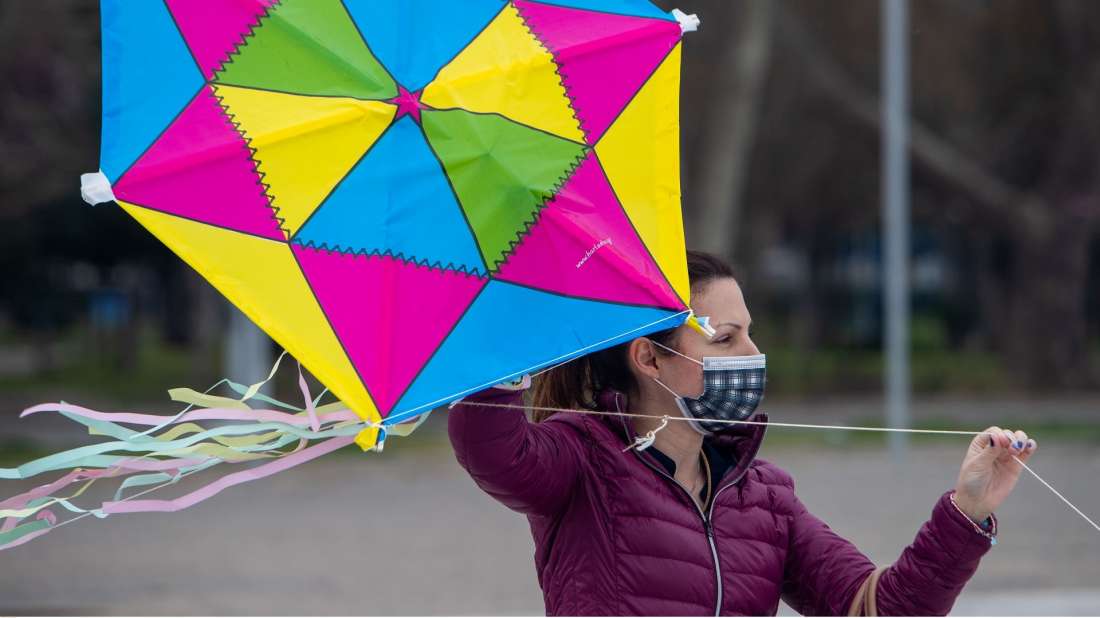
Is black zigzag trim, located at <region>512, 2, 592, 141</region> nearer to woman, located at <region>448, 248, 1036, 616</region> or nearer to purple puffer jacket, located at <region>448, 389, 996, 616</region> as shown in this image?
woman, located at <region>448, 248, 1036, 616</region>

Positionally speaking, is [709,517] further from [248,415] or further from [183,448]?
[183,448]

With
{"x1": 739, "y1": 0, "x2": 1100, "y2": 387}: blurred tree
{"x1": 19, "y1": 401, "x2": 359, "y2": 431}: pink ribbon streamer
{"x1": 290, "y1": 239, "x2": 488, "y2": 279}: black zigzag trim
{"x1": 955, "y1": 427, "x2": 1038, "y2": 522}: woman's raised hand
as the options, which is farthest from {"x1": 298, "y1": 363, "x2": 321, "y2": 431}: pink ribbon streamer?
{"x1": 739, "y1": 0, "x2": 1100, "y2": 387}: blurred tree

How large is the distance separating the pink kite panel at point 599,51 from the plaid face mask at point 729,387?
20.5 inches

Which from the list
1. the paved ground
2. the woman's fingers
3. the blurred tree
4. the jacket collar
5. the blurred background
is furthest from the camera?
the blurred tree

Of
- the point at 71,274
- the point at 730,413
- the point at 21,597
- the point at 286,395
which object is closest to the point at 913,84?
the point at 286,395

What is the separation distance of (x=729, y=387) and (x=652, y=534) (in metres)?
0.34

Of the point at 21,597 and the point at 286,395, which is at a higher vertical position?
the point at 286,395

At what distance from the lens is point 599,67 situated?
2.79 meters

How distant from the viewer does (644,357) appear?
9.57ft

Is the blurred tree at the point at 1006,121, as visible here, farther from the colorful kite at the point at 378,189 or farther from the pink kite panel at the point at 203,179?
the pink kite panel at the point at 203,179

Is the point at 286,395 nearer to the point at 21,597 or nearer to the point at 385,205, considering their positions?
the point at 21,597

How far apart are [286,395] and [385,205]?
19.9m

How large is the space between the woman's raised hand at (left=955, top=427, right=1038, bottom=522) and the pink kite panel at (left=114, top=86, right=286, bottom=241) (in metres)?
1.36

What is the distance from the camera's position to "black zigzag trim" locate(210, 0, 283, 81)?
8.68ft
